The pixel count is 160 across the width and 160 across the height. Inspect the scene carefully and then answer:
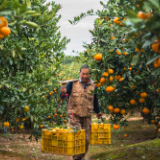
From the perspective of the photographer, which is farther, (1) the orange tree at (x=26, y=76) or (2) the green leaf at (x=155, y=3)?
(1) the orange tree at (x=26, y=76)

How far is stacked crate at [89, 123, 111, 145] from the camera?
175 inches

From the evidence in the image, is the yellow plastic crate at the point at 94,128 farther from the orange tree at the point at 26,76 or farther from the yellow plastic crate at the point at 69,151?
the yellow plastic crate at the point at 69,151

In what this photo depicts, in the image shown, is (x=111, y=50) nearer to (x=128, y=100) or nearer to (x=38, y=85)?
(x=128, y=100)

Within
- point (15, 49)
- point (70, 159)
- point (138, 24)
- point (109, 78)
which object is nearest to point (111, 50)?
point (109, 78)

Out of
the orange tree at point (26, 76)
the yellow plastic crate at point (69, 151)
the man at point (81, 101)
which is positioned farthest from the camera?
the man at point (81, 101)

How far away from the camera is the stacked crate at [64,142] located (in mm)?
3414

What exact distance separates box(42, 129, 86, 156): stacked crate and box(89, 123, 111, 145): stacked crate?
0.80 metres

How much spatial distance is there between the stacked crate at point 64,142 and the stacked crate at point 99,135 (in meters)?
0.80

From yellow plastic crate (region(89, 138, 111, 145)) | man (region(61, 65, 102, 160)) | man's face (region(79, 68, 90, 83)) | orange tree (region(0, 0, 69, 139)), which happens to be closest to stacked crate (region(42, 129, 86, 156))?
orange tree (region(0, 0, 69, 139))

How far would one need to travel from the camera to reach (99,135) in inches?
177

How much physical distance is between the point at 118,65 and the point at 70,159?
327 centimetres

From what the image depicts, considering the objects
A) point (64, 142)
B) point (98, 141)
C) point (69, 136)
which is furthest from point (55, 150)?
point (98, 141)

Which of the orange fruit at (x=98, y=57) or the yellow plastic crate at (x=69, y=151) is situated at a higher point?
the orange fruit at (x=98, y=57)

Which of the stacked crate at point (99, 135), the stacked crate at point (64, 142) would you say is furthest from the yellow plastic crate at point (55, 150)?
the stacked crate at point (99, 135)
